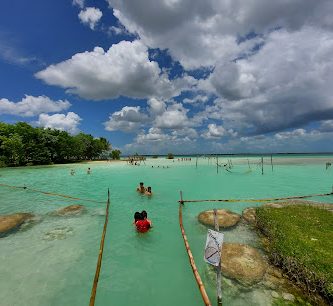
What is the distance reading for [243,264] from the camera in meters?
10.9

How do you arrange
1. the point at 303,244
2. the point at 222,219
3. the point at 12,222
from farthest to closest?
the point at 12,222 → the point at 222,219 → the point at 303,244

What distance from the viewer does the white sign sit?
22.6 feet

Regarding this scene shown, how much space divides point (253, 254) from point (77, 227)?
1211 centimetres

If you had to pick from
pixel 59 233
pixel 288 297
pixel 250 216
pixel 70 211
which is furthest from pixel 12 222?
pixel 288 297

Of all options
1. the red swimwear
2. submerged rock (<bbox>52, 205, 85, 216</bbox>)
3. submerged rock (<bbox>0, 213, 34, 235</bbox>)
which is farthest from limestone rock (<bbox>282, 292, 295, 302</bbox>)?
submerged rock (<bbox>52, 205, 85, 216</bbox>)

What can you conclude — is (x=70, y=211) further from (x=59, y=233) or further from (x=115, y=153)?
(x=115, y=153)

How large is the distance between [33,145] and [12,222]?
68.8 metres

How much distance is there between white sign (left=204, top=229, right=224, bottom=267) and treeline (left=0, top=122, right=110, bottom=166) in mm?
79298

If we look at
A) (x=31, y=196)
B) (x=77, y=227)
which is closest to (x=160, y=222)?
(x=77, y=227)

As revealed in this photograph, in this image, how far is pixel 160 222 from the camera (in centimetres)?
1888

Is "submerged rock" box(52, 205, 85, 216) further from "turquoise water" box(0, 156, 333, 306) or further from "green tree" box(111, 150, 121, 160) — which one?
"green tree" box(111, 150, 121, 160)

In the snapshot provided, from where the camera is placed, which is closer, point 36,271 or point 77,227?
point 36,271

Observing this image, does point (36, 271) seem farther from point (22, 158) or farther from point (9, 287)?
point (22, 158)

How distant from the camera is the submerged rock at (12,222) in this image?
55.3ft
